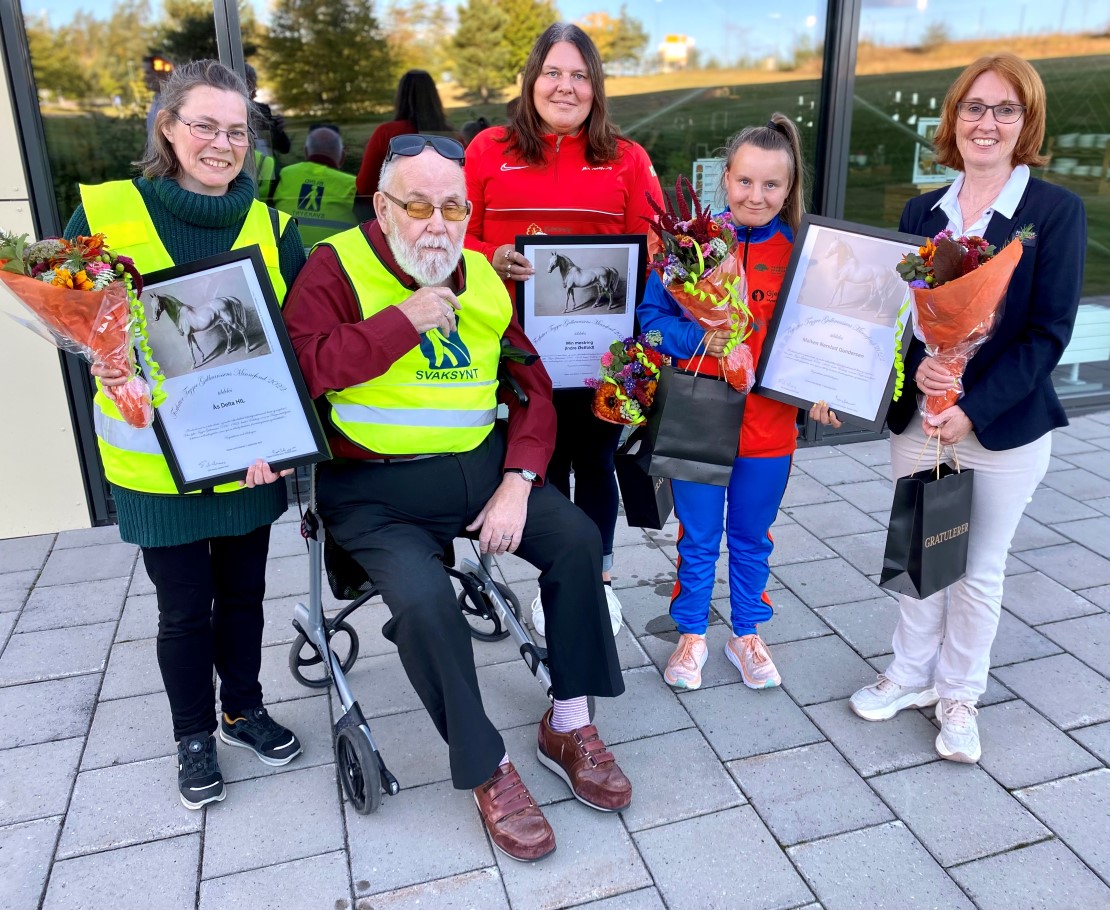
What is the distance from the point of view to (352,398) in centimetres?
252

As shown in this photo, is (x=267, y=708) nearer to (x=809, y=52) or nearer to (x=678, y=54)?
(x=678, y=54)

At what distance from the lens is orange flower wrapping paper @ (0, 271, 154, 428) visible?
1.94 metres

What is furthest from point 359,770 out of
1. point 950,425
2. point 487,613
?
point 950,425

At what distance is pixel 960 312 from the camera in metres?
2.28

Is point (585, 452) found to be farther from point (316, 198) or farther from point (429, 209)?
point (316, 198)

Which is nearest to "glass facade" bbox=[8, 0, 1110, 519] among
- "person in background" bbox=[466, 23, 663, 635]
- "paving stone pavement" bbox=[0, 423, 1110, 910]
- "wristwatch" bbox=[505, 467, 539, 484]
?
"person in background" bbox=[466, 23, 663, 635]

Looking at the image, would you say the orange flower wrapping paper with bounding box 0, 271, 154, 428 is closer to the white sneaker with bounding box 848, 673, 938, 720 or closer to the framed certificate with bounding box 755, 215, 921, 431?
the framed certificate with bounding box 755, 215, 921, 431

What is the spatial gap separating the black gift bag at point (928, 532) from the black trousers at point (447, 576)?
86 cm

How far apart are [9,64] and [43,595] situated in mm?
2324

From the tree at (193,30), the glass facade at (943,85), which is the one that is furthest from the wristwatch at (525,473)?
the glass facade at (943,85)

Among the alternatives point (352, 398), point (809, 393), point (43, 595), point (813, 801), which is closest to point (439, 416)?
point (352, 398)

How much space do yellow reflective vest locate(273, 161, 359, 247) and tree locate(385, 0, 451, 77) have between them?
0.73 m

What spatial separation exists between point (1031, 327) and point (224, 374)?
7.21ft

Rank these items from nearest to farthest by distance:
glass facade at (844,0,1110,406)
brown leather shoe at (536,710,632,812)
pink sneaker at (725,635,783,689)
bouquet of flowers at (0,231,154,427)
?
bouquet of flowers at (0,231,154,427), brown leather shoe at (536,710,632,812), pink sneaker at (725,635,783,689), glass facade at (844,0,1110,406)
